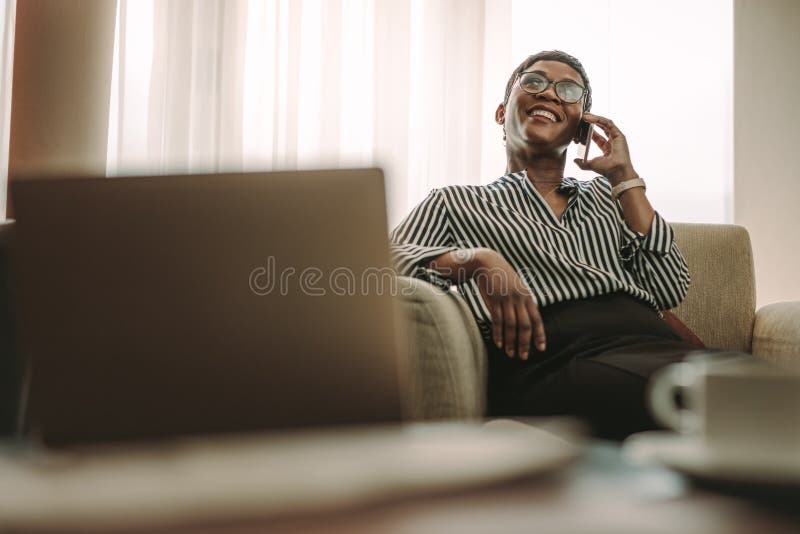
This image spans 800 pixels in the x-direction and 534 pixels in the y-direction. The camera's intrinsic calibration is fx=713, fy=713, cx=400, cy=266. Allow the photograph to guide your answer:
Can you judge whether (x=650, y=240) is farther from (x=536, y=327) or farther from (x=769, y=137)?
(x=769, y=137)

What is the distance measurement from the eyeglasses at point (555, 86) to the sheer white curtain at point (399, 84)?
458 millimetres

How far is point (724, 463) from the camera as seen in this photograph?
41 cm

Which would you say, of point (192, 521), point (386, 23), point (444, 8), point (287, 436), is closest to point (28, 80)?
point (386, 23)

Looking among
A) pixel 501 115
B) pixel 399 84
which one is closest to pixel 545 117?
pixel 501 115

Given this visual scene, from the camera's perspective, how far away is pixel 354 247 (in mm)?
540

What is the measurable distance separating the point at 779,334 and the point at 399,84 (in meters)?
1.44

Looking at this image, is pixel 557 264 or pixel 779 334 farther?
pixel 779 334

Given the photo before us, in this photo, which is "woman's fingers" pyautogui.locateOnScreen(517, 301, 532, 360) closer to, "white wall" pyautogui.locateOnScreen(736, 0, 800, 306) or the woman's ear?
the woman's ear

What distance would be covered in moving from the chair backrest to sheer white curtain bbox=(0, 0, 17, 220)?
1.82 m

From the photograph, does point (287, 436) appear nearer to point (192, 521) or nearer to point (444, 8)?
point (192, 521)

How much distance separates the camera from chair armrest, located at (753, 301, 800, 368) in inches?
67.2

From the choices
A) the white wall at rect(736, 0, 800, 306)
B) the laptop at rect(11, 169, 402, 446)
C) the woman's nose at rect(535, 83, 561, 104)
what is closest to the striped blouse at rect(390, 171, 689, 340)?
the woman's nose at rect(535, 83, 561, 104)

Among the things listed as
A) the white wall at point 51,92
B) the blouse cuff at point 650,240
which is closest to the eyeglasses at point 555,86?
the blouse cuff at point 650,240

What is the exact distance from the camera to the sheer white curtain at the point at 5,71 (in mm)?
1902
